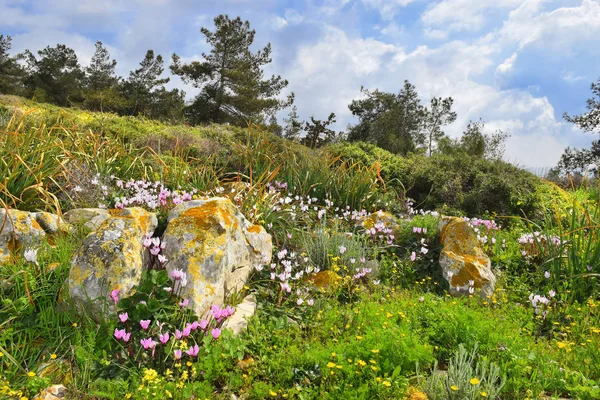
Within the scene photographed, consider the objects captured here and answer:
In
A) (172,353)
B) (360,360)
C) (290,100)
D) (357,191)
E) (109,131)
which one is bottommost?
(172,353)

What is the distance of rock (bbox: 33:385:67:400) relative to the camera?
2.94m

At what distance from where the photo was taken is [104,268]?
3641mm

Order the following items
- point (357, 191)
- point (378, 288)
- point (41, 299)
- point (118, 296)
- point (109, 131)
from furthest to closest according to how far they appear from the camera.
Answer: point (109, 131)
point (357, 191)
point (378, 288)
point (41, 299)
point (118, 296)

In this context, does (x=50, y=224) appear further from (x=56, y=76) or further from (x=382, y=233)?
(x=56, y=76)

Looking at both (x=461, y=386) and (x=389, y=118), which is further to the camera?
(x=389, y=118)

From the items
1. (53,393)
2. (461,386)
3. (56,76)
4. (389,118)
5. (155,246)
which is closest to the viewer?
(461,386)

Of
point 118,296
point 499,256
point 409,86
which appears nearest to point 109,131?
point 118,296

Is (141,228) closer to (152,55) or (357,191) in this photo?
(357,191)

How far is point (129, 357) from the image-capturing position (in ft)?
10.6

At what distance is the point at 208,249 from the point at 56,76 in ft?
145

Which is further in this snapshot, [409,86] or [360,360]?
[409,86]

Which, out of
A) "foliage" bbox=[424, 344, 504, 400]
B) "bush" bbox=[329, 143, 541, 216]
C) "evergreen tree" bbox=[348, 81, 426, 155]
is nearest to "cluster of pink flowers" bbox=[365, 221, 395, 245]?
"bush" bbox=[329, 143, 541, 216]

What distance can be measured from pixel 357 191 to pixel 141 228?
4731 millimetres

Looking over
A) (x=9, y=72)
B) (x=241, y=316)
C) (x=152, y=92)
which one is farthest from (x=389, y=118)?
(x=9, y=72)
